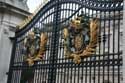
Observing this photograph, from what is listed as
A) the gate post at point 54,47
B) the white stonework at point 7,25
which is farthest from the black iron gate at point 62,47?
the white stonework at point 7,25

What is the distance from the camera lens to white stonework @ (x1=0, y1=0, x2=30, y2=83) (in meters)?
7.64

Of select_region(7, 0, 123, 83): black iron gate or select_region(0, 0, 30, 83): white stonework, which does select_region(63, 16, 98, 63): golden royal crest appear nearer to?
select_region(7, 0, 123, 83): black iron gate

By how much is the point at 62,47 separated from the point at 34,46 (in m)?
1.01

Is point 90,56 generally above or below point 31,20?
below

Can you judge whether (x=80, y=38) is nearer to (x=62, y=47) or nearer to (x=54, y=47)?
(x=62, y=47)

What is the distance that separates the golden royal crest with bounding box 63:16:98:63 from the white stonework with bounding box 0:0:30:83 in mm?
2324

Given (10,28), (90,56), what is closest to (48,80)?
(90,56)

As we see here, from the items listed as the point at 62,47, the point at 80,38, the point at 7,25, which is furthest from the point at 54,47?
the point at 7,25

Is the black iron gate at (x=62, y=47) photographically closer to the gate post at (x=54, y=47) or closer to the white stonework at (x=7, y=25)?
the gate post at (x=54, y=47)

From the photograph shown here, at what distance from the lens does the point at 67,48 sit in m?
5.91

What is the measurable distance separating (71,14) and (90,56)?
1272 millimetres

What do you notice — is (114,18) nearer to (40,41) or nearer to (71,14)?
(71,14)

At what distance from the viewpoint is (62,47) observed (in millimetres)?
6277

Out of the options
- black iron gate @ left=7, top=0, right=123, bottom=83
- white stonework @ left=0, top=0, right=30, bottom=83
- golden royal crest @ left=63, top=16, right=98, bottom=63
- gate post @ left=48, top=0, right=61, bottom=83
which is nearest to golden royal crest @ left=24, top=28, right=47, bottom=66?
black iron gate @ left=7, top=0, right=123, bottom=83
